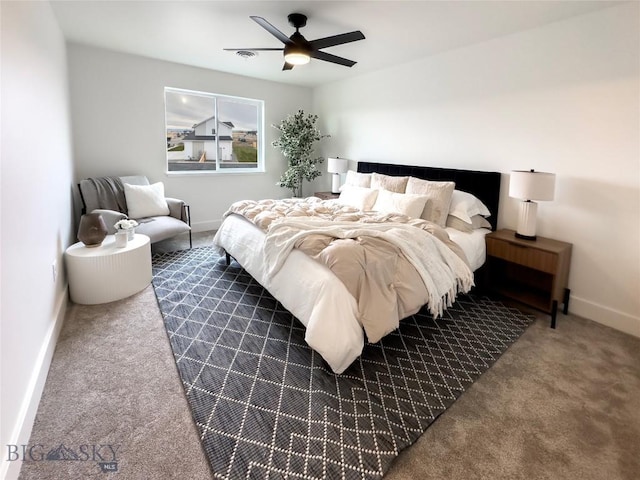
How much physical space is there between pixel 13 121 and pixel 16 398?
1406mm

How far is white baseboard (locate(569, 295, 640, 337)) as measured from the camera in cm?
274

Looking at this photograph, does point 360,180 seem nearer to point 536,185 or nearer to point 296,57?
point 296,57

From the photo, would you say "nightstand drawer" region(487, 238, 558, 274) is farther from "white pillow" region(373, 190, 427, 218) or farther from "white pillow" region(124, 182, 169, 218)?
"white pillow" region(124, 182, 169, 218)

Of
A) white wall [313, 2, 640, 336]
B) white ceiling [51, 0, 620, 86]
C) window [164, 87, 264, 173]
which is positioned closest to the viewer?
white wall [313, 2, 640, 336]

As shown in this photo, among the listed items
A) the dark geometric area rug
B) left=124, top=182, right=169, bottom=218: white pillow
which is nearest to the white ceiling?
left=124, top=182, right=169, bottom=218: white pillow

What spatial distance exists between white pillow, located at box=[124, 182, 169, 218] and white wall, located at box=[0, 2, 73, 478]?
1.15 m

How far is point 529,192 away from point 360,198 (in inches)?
68.3

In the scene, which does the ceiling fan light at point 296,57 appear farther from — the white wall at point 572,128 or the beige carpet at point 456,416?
the beige carpet at point 456,416

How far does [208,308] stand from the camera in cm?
296

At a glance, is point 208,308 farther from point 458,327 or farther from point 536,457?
point 536,457

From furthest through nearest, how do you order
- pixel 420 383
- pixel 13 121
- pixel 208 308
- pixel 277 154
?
1. pixel 277 154
2. pixel 208 308
3. pixel 420 383
4. pixel 13 121

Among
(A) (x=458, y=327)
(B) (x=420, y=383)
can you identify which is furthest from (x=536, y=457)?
(A) (x=458, y=327)

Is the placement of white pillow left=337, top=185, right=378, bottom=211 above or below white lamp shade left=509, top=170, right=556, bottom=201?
below

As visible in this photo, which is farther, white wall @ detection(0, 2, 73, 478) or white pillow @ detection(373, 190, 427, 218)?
white pillow @ detection(373, 190, 427, 218)
